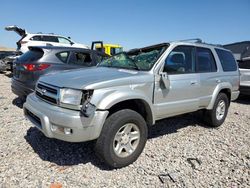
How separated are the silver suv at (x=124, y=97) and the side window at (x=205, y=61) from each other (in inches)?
0.9

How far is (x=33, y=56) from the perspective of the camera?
5766 millimetres

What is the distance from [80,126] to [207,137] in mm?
2884

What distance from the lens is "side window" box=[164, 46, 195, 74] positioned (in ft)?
13.0

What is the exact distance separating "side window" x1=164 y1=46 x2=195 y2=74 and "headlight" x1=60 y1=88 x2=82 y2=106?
161cm

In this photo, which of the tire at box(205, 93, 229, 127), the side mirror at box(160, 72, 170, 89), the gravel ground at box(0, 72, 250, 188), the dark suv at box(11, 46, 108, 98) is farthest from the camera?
the dark suv at box(11, 46, 108, 98)

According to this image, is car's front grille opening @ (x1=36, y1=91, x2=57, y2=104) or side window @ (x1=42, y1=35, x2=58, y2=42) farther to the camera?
side window @ (x1=42, y1=35, x2=58, y2=42)

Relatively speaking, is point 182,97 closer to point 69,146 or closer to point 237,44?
point 69,146

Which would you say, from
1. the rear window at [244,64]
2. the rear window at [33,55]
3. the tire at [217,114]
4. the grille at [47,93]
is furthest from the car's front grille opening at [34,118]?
the rear window at [244,64]

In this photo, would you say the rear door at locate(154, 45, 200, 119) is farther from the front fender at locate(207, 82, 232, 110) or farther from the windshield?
the front fender at locate(207, 82, 232, 110)

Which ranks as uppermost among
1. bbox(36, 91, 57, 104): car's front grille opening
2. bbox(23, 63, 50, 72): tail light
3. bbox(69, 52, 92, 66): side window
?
bbox(69, 52, 92, 66): side window

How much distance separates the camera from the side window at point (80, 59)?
6284 millimetres

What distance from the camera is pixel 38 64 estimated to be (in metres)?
5.55

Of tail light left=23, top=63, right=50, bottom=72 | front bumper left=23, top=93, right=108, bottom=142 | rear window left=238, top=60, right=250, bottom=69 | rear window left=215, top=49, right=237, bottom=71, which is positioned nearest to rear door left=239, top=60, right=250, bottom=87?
rear window left=238, top=60, right=250, bottom=69

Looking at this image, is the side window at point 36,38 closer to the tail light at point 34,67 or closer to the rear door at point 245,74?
the tail light at point 34,67
